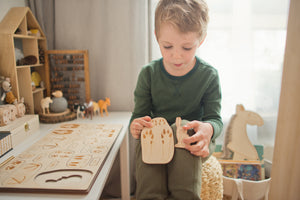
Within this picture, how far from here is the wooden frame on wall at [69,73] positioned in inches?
56.6

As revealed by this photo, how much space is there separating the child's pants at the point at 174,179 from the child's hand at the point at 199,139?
21 mm

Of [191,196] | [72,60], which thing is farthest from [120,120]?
[191,196]

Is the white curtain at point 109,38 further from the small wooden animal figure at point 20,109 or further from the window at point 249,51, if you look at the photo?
the small wooden animal figure at point 20,109

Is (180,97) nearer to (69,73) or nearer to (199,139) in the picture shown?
(199,139)

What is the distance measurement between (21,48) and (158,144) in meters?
1.01

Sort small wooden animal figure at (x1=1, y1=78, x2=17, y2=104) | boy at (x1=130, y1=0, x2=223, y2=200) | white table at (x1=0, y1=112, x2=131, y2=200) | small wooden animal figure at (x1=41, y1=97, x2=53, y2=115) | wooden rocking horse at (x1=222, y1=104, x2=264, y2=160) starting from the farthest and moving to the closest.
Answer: wooden rocking horse at (x1=222, y1=104, x2=264, y2=160), small wooden animal figure at (x1=41, y1=97, x2=53, y2=115), small wooden animal figure at (x1=1, y1=78, x2=17, y2=104), boy at (x1=130, y1=0, x2=223, y2=200), white table at (x1=0, y1=112, x2=131, y2=200)

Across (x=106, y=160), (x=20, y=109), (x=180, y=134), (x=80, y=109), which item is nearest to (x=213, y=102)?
(x=180, y=134)

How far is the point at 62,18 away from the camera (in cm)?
147

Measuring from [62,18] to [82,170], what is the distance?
103 cm

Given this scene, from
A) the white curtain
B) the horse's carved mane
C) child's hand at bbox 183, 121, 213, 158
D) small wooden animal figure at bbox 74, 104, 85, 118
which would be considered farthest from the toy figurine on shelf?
the horse's carved mane

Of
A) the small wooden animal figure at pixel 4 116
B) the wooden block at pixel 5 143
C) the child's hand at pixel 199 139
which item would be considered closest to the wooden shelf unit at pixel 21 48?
the small wooden animal figure at pixel 4 116

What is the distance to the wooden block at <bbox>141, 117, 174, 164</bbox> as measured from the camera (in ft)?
2.60

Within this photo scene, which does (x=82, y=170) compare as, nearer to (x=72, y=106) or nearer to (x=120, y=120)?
(x=120, y=120)

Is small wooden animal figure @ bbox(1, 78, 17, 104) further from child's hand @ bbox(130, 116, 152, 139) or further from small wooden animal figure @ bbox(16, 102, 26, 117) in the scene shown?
child's hand @ bbox(130, 116, 152, 139)
